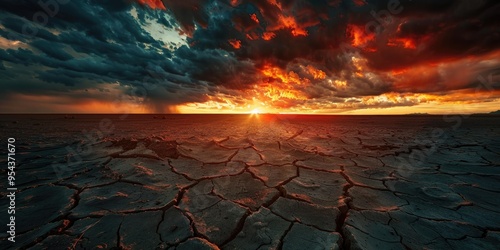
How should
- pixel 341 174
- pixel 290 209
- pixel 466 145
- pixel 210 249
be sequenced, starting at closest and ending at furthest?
pixel 210 249 < pixel 290 209 < pixel 341 174 < pixel 466 145

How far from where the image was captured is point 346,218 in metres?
1.67

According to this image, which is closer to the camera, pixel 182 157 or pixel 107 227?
pixel 107 227

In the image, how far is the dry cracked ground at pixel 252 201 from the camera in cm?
143

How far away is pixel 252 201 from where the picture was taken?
6.40ft

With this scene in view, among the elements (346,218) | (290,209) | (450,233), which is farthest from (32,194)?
(450,233)

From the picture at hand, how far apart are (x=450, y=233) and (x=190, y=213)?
2.03 meters

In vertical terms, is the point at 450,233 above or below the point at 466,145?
below

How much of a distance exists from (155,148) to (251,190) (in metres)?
2.31

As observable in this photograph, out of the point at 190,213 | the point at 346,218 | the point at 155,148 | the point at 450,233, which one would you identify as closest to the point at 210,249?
the point at 190,213

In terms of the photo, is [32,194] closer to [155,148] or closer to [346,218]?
[155,148]

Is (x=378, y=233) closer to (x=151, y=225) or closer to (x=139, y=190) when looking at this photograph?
(x=151, y=225)

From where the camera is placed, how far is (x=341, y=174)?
270cm

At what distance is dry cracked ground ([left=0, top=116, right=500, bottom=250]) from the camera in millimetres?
1429

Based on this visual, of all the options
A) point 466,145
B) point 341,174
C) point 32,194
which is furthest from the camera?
point 466,145
